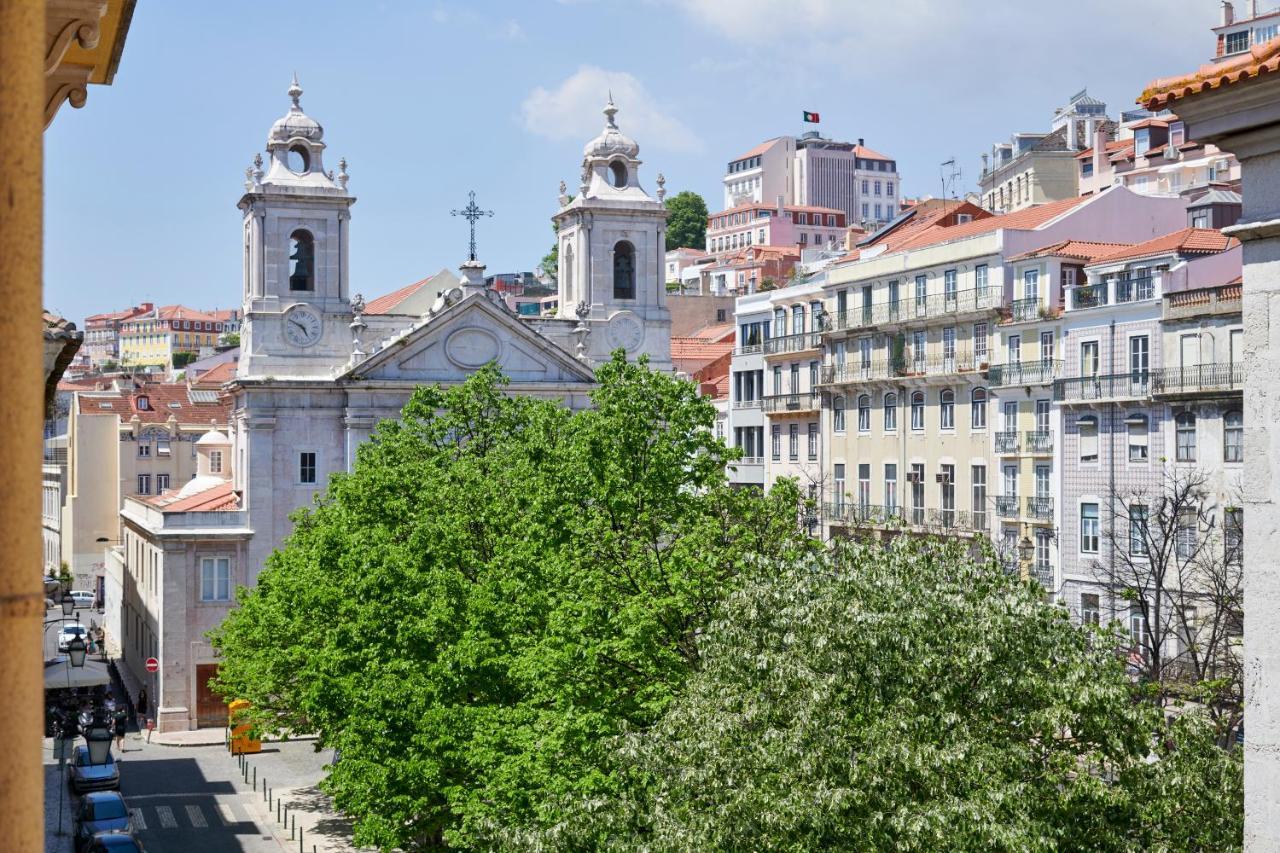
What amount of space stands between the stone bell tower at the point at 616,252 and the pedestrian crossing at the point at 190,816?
93.0 feet

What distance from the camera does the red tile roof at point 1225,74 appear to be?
11.0 m

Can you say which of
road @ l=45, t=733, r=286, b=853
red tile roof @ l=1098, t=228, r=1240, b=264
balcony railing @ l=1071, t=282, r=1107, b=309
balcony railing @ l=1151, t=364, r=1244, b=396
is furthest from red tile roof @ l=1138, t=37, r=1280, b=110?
balcony railing @ l=1071, t=282, r=1107, b=309

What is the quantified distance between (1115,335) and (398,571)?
2561 cm

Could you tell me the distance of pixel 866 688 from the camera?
1962 centimetres

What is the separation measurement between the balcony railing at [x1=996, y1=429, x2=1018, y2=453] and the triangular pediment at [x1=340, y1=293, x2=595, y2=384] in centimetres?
1920

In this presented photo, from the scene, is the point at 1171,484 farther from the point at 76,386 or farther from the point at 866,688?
the point at 76,386

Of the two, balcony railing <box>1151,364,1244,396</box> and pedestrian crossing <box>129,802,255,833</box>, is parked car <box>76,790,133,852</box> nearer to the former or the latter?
pedestrian crossing <box>129,802,255,833</box>

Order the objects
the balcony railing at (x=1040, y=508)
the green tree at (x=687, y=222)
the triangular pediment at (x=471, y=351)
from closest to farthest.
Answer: the balcony railing at (x=1040, y=508), the triangular pediment at (x=471, y=351), the green tree at (x=687, y=222)

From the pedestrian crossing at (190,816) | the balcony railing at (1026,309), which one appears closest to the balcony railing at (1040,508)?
the balcony railing at (1026,309)

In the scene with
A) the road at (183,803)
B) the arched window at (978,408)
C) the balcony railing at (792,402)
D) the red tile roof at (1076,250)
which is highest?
the red tile roof at (1076,250)

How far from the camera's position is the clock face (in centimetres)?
6706

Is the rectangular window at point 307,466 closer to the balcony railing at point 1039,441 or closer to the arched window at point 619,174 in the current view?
the arched window at point 619,174

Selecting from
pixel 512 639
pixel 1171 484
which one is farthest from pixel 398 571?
pixel 1171 484

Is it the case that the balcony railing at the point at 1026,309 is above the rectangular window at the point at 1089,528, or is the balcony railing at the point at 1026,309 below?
above
